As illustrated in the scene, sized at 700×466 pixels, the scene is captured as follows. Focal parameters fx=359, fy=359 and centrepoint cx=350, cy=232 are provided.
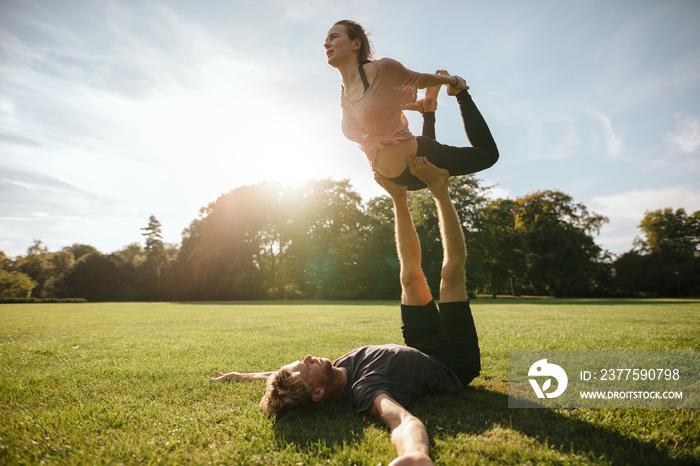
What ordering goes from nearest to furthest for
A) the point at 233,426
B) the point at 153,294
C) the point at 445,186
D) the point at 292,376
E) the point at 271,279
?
the point at 233,426
the point at 292,376
the point at 445,186
the point at 271,279
the point at 153,294

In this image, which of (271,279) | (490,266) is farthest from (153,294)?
(490,266)

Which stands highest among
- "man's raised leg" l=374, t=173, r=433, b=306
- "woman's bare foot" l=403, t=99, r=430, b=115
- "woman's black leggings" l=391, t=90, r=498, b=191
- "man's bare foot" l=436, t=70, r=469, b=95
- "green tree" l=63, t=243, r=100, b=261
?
"green tree" l=63, t=243, r=100, b=261

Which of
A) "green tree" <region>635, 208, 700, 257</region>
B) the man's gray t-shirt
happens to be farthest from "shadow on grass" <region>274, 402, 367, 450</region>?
"green tree" <region>635, 208, 700, 257</region>

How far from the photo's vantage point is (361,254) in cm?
3859

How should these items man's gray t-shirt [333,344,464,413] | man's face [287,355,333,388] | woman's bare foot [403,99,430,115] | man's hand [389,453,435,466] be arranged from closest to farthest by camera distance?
man's hand [389,453,435,466], man's gray t-shirt [333,344,464,413], man's face [287,355,333,388], woman's bare foot [403,99,430,115]

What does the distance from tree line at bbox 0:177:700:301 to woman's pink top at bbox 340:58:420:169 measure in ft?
106

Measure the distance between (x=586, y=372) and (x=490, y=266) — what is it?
38020mm

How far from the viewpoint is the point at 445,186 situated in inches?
145

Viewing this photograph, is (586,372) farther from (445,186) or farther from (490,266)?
(490,266)

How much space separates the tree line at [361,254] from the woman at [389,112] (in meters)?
31.8

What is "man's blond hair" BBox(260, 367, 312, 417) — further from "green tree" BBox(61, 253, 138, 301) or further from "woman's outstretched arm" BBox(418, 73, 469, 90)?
"green tree" BBox(61, 253, 138, 301)

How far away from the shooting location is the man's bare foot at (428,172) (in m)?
3.55

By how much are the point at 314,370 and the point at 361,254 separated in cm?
3561

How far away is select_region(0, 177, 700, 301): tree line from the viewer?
3784cm
